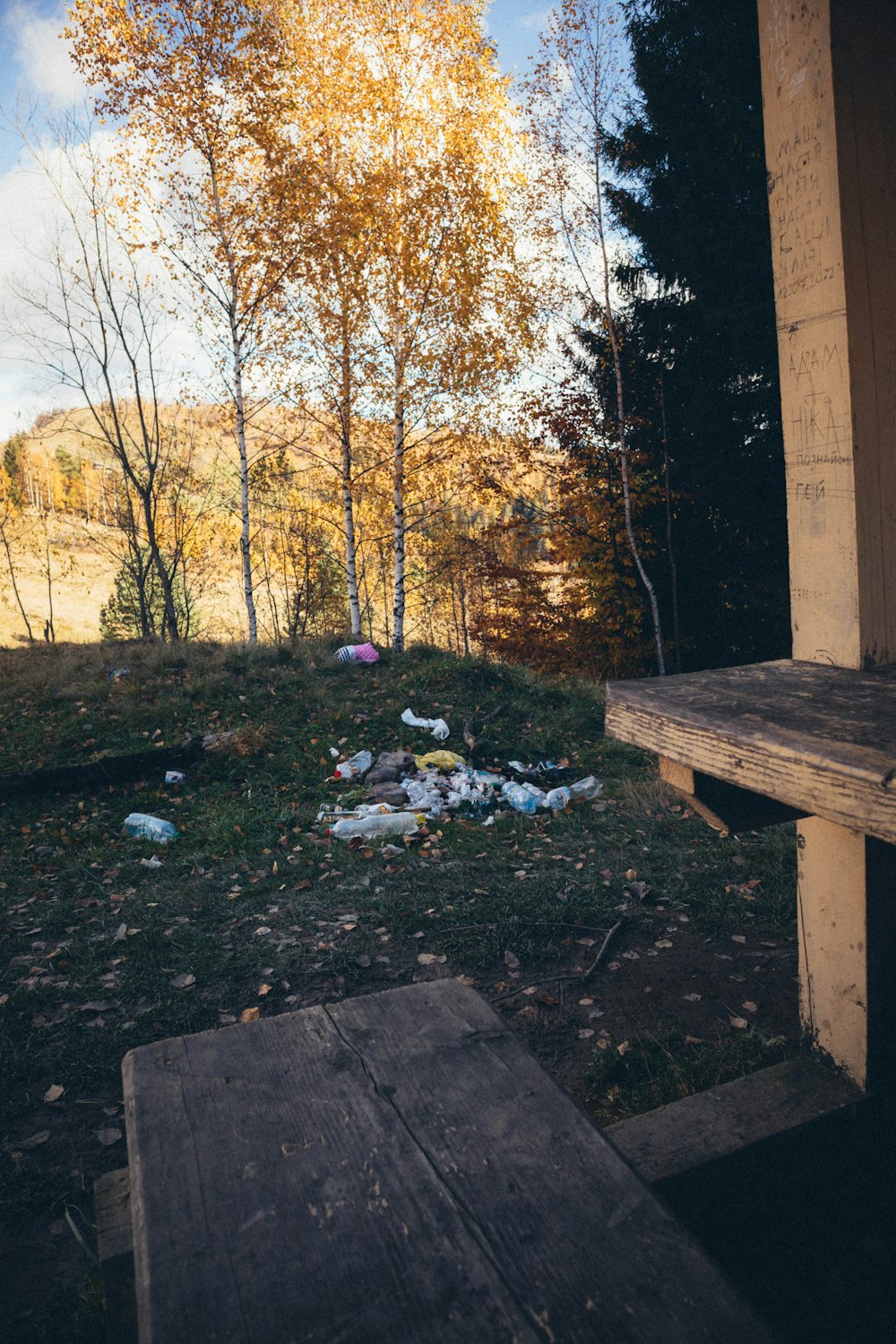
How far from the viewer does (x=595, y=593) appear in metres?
12.0

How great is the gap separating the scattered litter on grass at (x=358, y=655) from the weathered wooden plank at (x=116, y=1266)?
878cm

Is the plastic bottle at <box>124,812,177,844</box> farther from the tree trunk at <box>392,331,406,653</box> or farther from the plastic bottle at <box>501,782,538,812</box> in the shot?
the tree trunk at <box>392,331,406,653</box>

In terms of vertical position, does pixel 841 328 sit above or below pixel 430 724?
above

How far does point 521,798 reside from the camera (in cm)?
616

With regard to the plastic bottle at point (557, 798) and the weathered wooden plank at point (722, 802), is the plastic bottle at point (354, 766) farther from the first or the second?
the weathered wooden plank at point (722, 802)

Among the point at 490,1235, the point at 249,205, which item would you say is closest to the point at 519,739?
the point at 490,1235

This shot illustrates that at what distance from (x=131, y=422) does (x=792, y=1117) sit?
53.8ft

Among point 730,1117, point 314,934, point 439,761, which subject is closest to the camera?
point 730,1117

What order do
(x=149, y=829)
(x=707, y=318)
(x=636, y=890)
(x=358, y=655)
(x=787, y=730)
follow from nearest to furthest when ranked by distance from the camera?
(x=787, y=730), (x=636, y=890), (x=149, y=829), (x=707, y=318), (x=358, y=655)

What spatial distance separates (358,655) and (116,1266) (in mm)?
9002

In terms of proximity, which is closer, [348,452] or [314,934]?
[314,934]

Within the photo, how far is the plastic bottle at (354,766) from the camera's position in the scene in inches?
269

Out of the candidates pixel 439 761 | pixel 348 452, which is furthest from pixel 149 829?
pixel 348 452

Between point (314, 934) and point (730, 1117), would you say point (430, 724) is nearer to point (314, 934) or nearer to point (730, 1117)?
point (314, 934)
